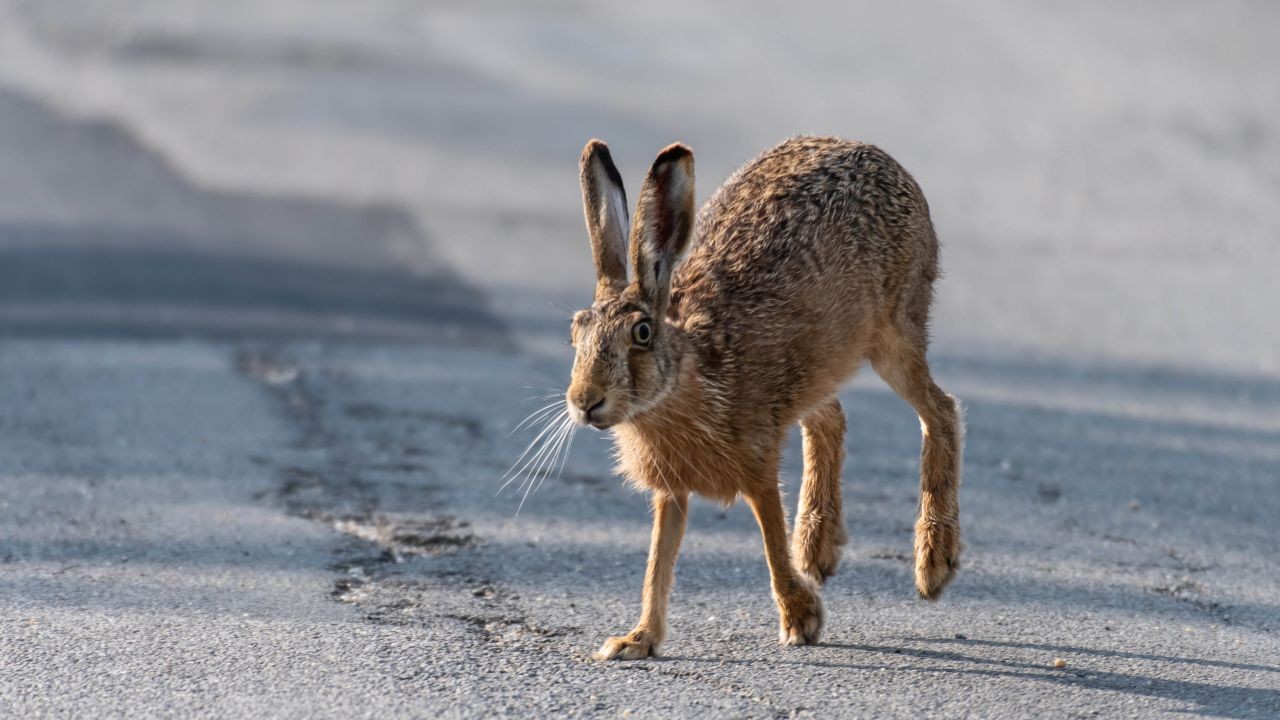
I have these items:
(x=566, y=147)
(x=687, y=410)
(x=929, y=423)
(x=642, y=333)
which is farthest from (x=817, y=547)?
(x=566, y=147)

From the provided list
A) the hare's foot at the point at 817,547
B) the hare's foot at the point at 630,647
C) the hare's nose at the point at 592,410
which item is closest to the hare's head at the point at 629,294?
the hare's nose at the point at 592,410

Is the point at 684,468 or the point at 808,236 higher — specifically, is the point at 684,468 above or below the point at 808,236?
below

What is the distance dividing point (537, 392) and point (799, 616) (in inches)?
130

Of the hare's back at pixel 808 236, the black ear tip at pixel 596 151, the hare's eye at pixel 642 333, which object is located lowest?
the hare's eye at pixel 642 333

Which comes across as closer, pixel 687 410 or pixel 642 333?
pixel 642 333

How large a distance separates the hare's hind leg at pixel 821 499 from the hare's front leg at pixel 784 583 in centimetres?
46

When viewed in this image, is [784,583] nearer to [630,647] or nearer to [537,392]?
[630,647]

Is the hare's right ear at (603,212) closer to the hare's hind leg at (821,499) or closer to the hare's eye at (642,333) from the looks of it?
the hare's eye at (642,333)

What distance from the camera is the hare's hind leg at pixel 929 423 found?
5801 mm

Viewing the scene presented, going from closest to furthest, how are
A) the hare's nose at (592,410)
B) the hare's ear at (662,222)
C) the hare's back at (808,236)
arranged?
the hare's nose at (592,410)
the hare's ear at (662,222)
the hare's back at (808,236)

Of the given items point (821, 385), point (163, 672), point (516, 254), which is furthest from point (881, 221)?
point (516, 254)

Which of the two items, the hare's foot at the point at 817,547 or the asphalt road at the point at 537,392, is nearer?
the asphalt road at the point at 537,392

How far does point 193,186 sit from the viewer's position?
12.8 meters

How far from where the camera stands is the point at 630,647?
16.9ft
